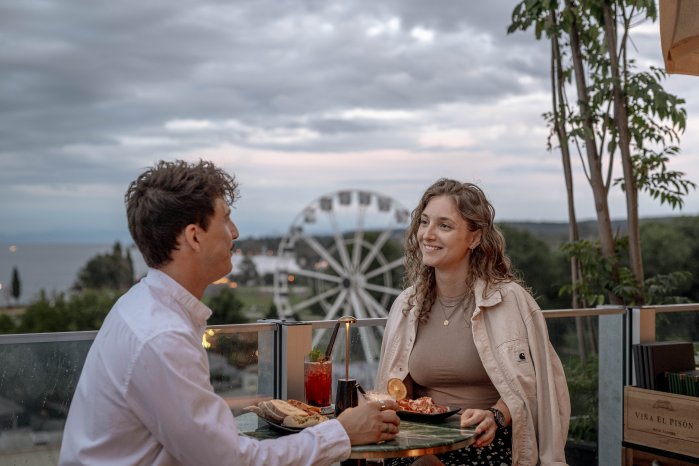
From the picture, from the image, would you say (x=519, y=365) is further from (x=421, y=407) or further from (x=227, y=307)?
(x=227, y=307)

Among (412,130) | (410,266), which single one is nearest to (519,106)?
(412,130)

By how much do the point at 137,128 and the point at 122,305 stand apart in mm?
56894

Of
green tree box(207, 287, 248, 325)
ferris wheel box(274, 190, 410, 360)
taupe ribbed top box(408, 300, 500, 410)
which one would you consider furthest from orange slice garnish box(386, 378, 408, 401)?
green tree box(207, 287, 248, 325)

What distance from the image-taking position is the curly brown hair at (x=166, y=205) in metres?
1.70

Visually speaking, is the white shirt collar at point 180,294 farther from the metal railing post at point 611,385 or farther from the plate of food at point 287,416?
the metal railing post at point 611,385

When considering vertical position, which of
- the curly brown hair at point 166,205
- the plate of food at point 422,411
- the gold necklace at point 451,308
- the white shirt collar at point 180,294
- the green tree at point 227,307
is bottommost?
the green tree at point 227,307

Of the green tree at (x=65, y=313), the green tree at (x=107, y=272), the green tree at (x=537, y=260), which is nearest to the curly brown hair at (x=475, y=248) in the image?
the green tree at (x=537, y=260)

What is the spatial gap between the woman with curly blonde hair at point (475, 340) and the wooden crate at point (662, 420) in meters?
0.61

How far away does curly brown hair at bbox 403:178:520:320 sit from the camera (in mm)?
2885

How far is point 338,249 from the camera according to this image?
3453 cm

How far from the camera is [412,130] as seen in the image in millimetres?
50000

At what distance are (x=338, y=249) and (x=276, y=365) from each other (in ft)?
104

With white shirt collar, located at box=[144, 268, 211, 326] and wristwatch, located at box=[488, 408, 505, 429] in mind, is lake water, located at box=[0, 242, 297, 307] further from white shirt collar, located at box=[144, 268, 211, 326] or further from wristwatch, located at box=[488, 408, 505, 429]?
white shirt collar, located at box=[144, 268, 211, 326]

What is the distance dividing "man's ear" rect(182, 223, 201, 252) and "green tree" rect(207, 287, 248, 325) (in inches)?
1796
